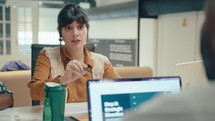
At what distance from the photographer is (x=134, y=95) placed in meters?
1.02

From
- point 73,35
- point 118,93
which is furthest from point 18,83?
point 118,93

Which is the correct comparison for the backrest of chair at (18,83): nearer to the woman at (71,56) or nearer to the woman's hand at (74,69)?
the woman at (71,56)

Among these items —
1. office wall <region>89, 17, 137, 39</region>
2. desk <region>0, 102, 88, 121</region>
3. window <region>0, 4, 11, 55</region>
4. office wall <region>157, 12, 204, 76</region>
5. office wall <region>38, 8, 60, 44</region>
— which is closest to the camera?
desk <region>0, 102, 88, 121</region>

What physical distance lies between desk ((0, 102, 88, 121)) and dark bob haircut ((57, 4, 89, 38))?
21.4 inches

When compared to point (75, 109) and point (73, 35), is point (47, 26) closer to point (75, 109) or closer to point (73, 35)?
point (73, 35)

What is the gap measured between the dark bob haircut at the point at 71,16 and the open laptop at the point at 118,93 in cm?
98

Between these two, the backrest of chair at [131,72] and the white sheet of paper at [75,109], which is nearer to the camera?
the white sheet of paper at [75,109]

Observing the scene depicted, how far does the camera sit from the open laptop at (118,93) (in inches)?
38.1

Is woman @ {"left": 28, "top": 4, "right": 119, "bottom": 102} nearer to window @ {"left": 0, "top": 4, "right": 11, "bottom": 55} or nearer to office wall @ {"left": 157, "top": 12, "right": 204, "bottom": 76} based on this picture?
office wall @ {"left": 157, "top": 12, "right": 204, "bottom": 76}

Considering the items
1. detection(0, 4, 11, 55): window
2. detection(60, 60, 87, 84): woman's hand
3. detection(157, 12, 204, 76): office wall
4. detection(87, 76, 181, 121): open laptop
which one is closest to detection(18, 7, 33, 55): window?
detection(0, 4, 11, 55): window

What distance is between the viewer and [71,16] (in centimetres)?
187

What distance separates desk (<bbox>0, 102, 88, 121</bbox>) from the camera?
1.43 meters

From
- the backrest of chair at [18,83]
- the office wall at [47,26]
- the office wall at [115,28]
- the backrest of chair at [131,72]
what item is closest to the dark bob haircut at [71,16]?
the backrest of chair at [18,83]

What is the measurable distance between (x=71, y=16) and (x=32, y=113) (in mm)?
677
